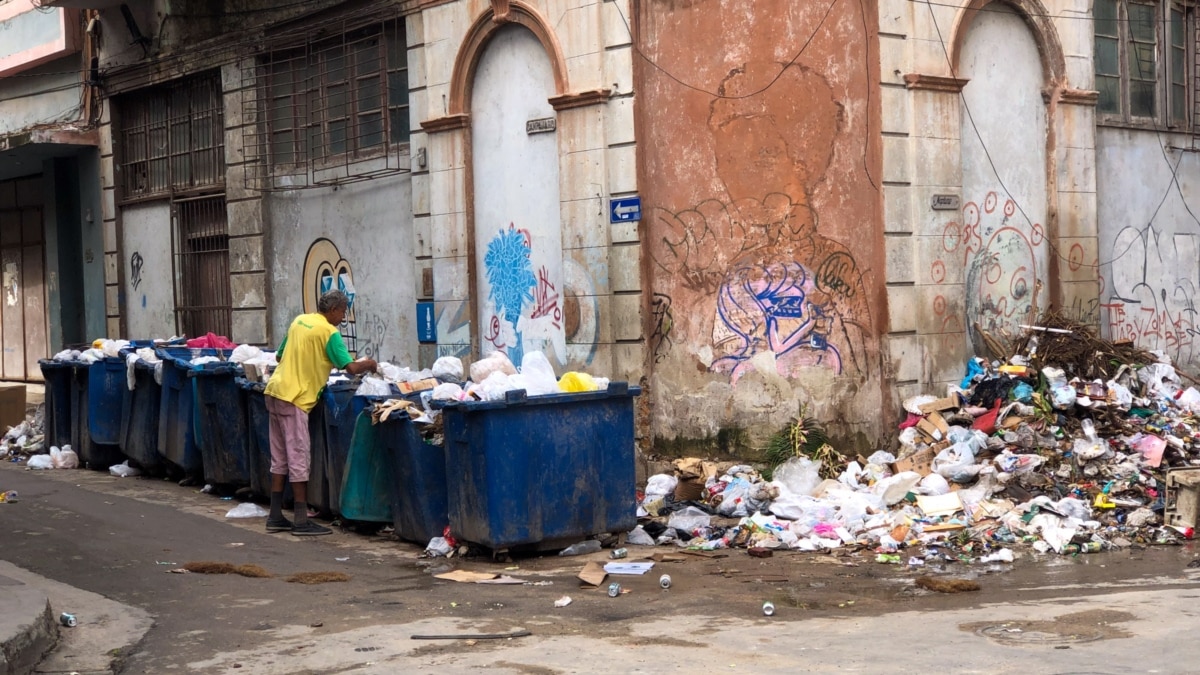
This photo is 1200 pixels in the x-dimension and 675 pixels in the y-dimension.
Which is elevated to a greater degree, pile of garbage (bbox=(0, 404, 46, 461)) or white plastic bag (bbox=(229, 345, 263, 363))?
white plastic bag (bbox=(229, 345, 263, 363))

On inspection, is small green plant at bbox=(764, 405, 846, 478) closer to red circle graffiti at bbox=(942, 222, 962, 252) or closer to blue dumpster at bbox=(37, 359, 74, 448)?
red circle graffiti at bbox=(942, 222, 962, 252)

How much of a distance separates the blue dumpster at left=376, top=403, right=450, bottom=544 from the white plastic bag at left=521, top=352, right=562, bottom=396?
723 millimetres

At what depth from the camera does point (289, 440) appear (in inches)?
371

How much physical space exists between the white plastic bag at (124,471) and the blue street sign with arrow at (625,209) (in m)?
5.19

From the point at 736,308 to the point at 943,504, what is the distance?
2.58 metres

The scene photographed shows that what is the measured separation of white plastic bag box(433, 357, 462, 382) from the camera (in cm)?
964

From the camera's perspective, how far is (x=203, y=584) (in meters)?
7.67

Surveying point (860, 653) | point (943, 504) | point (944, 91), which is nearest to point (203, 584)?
point (860, 653)

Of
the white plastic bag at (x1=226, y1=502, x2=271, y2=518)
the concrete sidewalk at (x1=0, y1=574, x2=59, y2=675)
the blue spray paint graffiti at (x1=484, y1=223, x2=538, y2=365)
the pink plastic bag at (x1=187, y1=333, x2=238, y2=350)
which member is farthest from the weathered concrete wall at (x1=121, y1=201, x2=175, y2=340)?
the concrete sidewalk at (x1=0, y1=574, x2=59, y2=675)

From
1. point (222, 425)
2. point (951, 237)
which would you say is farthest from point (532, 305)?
point (951, 237)

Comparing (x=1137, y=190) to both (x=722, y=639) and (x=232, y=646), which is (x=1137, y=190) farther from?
(x=232, y=646)

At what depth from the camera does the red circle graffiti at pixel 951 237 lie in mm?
11031

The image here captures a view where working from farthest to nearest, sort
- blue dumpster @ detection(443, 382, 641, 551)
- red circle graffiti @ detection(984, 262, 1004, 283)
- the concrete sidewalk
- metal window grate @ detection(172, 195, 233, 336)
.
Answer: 1. metal window grate @ detection(172, 195, 233, 336)
2. red circle graffiti @ detection(984, 262, 1004, 283)
3. blue dumpster @ detection(443, 382, 641, 551)
4. the concrete sidewalk

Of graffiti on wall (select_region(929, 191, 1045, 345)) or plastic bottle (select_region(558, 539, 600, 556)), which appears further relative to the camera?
graffiti on wall (select_region(929, 191, 1045, 345))
